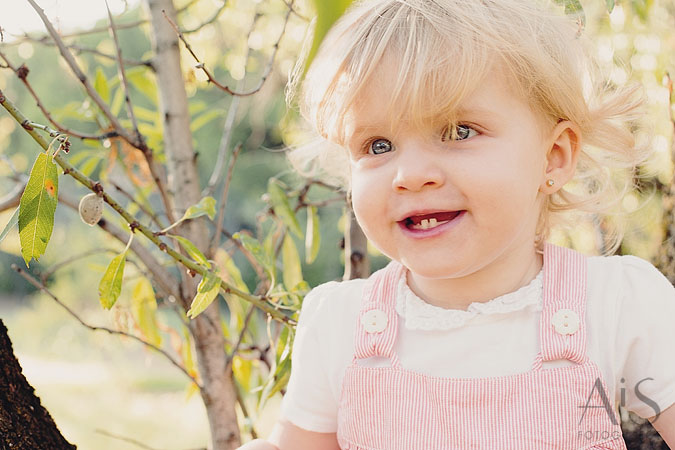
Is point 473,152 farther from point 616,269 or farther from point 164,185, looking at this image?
point 164,185

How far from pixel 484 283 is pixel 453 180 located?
166 mm

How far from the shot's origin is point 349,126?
3.07ft

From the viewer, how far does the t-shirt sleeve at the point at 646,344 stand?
88 cm

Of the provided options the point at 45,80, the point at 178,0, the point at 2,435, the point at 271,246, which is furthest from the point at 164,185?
the point at 45,80

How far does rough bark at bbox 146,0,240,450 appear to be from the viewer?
4.11ft

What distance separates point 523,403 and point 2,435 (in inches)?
22.4

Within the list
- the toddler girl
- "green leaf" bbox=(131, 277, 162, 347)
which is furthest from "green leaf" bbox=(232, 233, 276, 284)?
"green leaf" bbox=(131, 277, 162, 347)

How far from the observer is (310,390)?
1.01 m

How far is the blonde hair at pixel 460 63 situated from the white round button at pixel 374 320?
0.74 feet

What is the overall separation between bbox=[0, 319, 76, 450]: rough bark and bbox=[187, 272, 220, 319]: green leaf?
0.66 feet

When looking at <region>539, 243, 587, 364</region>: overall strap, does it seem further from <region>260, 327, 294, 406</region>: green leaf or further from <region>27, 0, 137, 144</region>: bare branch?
<region>27, 0, 137, 144</region>: bare branch

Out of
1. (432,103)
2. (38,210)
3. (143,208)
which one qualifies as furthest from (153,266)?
(432,103)

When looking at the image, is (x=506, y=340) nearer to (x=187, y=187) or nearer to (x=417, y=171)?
(x=417, y=171)

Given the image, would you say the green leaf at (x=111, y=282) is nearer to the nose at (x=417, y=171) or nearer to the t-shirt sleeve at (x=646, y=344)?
→ the nose at (x=417, y=171)
